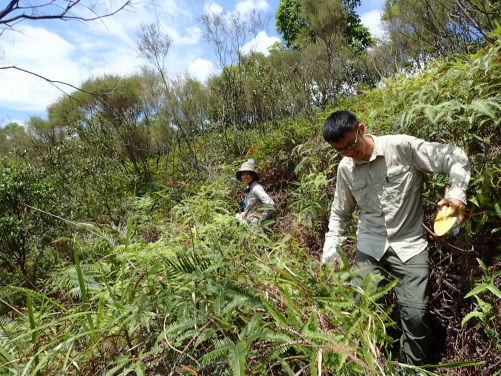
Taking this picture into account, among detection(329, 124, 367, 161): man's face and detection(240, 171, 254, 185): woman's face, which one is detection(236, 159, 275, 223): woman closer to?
detection(240, 171, 254, 185): woman's face

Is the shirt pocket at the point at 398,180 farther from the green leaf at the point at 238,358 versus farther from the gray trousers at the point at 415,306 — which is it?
the green leaf at the point at 238,358

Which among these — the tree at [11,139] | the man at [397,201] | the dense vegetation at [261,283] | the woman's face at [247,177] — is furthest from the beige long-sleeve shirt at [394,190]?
the tree at [11,139]

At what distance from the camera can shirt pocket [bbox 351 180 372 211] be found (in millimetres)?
2150

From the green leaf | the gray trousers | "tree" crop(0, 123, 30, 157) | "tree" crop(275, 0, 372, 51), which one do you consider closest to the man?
the gray trousers

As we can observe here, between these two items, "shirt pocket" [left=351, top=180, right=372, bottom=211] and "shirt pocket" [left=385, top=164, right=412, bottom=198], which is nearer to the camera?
"shirt pocket" [left=385, top=164, right=412, bottom=198]

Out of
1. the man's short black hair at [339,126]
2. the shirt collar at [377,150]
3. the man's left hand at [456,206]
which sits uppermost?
the man's short black hair at [339,126]

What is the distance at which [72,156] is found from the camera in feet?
20.9

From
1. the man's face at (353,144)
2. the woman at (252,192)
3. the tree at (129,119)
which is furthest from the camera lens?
→ the tree at (129,119)

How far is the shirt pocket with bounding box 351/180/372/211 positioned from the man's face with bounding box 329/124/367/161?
0.20 metres

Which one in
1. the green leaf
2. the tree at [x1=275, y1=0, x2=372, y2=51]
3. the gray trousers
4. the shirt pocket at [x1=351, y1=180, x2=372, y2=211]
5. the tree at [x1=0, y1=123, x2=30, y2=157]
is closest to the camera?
the green leaf

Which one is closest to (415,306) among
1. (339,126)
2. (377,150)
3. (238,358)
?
(377,150)

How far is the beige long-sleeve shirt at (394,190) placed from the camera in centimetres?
194

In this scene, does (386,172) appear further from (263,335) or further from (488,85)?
(263,335)

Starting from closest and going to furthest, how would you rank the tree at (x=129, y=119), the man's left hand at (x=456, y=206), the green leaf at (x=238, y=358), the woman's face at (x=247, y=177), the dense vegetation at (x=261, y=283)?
the green leaf at (x=238, y=358), the dense vegetation at (x=261, y=283), the man's left hand at (x=456, y=206), the woman's face at (x=247, y=177), the tree at (x=129, y=119)
